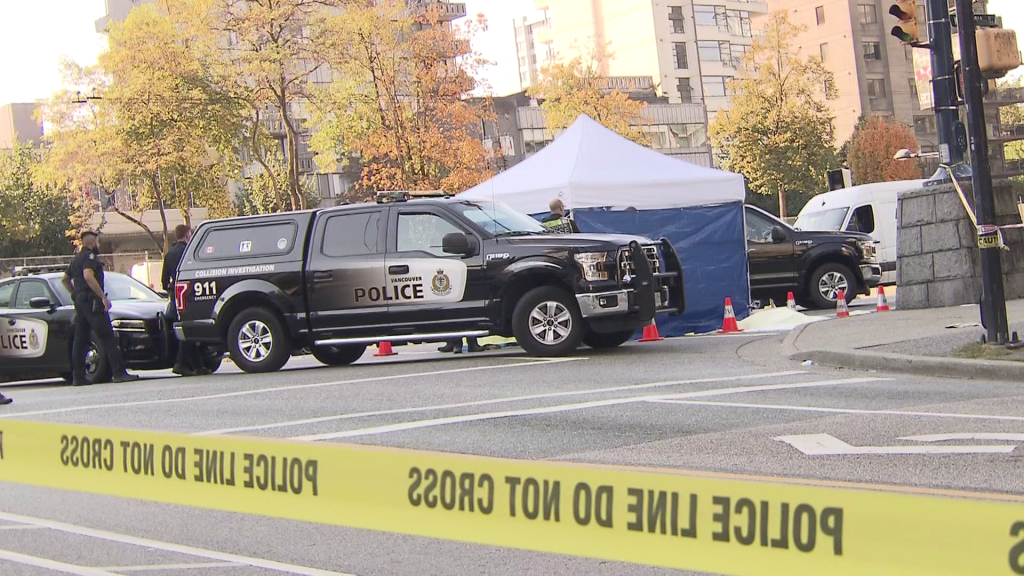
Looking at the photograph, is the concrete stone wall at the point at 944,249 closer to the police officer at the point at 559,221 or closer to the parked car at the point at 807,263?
the parked car at the point at 807,263

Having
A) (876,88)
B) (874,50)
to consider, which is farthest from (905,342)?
(874,50)

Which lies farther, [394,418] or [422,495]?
[394,418]

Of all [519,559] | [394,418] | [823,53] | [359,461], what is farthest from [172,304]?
[823,53]

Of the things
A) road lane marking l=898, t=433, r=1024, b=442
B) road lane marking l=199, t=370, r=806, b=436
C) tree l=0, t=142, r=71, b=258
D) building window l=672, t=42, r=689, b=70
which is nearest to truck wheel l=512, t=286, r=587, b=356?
road lane marking l=199, t=370, r=806, b=436

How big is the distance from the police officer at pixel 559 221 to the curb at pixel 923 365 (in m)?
4.06

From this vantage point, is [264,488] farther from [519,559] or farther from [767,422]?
[767,422]

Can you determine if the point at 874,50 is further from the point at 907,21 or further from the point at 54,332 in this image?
the point at 54,332

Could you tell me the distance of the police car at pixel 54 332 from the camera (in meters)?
16.0

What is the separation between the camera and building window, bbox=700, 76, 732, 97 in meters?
101

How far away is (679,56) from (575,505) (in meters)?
101

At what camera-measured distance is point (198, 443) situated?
173 inches

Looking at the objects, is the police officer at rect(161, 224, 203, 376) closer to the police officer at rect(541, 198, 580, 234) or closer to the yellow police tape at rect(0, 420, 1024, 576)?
the police officer at rect(541, 198, 580, 234)

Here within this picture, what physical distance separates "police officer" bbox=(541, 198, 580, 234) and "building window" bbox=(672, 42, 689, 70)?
87151 millimetres

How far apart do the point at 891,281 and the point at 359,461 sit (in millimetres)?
21924
